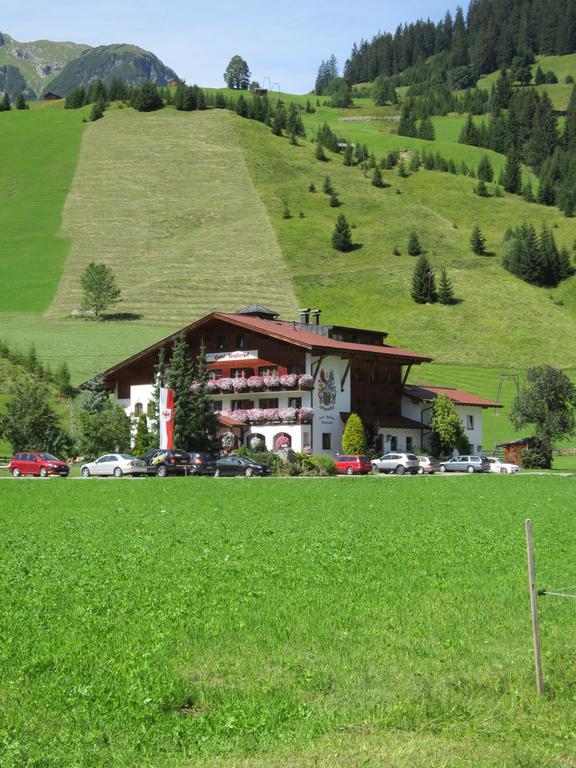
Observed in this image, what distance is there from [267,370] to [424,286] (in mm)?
60081

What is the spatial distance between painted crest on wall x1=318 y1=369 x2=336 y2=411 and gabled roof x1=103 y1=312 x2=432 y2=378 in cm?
209

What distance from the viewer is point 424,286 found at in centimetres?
12675

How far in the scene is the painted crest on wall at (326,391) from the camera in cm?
6938

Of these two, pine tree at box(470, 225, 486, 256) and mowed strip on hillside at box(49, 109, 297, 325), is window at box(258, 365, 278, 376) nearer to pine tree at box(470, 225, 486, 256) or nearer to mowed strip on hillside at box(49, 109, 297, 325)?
mowed strip on hillside at box(49, 109, 297, 325)

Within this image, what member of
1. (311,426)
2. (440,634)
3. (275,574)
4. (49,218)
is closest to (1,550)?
(275,574)

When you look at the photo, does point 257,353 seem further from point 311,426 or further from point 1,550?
point 1,550

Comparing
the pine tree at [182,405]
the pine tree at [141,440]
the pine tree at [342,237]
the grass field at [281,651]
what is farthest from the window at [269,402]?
the pine tree at [342,237]

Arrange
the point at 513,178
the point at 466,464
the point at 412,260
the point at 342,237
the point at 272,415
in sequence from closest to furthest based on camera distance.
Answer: the point at 466,464
the point at 272,415
the point at 412,260
the point at 342,237
the point at 513,178

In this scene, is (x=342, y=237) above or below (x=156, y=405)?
above

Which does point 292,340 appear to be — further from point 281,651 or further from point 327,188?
point 327,188

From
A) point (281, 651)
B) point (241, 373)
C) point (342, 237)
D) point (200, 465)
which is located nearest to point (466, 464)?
point (241, 373)

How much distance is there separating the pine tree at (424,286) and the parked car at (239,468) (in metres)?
71.5

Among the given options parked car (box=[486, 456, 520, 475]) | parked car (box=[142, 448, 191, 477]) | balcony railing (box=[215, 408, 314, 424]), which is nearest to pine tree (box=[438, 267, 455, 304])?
balcony railing (box=[215, 408, 314, 424])

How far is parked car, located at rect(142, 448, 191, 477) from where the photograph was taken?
57500 millimetres
